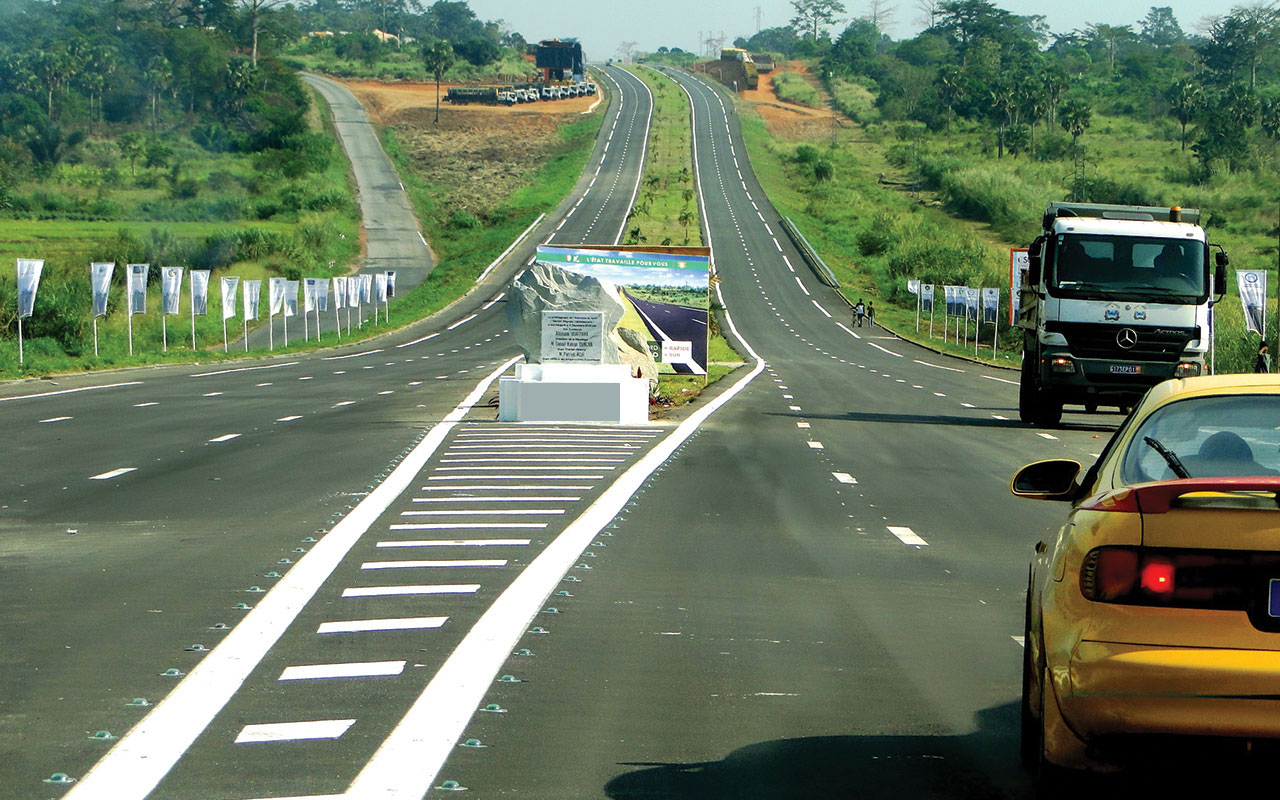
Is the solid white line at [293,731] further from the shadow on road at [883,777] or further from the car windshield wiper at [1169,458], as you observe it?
the car windshield wiper at [1169,458]

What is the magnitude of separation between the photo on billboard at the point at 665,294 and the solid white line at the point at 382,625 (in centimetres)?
3016

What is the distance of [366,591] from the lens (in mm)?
10305

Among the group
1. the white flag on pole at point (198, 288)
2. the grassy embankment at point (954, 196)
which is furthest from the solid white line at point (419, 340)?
the grassy embankment at point (954, 196)

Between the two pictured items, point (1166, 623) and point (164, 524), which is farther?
point (164, 524)

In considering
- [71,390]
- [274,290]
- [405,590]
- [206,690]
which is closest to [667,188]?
[274,290]

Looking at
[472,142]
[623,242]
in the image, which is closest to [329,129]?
[472,142]

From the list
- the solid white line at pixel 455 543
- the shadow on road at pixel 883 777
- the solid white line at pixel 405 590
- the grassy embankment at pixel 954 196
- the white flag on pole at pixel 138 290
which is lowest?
the solid white line at pixel 455 543

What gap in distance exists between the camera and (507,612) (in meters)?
9.59

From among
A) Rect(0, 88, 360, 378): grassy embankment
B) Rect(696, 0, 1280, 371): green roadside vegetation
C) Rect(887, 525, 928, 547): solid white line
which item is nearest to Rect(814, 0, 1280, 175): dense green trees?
Rect(696, 0, 1280, 371): green roadside vegetation

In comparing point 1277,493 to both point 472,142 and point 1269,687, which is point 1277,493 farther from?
point 472,142

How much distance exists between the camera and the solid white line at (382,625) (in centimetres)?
898

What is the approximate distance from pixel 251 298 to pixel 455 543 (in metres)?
61.6

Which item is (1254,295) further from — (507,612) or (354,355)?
(507,612)

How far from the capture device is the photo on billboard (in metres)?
39.5
